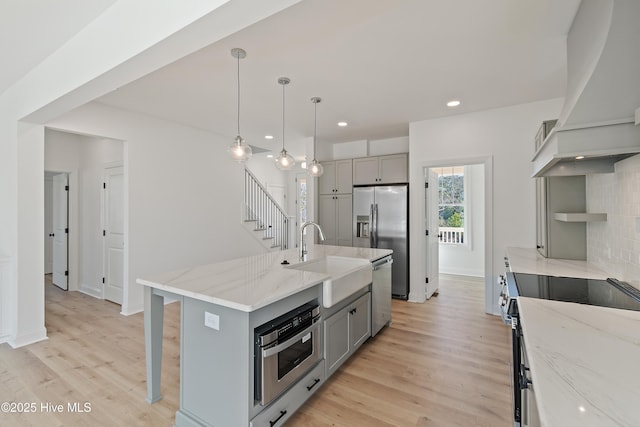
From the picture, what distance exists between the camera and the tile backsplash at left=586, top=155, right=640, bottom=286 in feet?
5.97

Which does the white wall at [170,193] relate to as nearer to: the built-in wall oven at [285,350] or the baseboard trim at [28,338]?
the baseboard trim at [28,338]

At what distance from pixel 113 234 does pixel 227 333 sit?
4.00 m

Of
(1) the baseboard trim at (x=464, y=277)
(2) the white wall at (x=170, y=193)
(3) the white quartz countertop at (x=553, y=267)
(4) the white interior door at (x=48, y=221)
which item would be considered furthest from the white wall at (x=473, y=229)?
(4) the white interior door at (x=48, y=221)

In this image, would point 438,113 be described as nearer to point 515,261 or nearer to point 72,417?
point 515,261

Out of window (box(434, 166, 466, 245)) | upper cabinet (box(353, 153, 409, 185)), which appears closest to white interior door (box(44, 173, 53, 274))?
upper cabinet (box(353, 153, 409, 185))

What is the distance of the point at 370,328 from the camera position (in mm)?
3051

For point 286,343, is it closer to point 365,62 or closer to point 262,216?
point 365,62

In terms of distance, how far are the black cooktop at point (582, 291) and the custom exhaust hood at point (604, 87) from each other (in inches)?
30.8

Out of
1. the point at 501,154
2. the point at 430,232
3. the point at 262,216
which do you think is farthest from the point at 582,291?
the point at 262,216

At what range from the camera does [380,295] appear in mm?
3244

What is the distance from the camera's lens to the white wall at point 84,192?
4789 millimetres

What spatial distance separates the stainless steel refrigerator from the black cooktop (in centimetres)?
257

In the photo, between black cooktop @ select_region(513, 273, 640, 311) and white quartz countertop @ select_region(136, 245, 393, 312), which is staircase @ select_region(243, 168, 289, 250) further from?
black cooktop @ select_region(513, 273, 640, 311)

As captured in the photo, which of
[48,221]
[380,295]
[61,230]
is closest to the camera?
[380,295]
